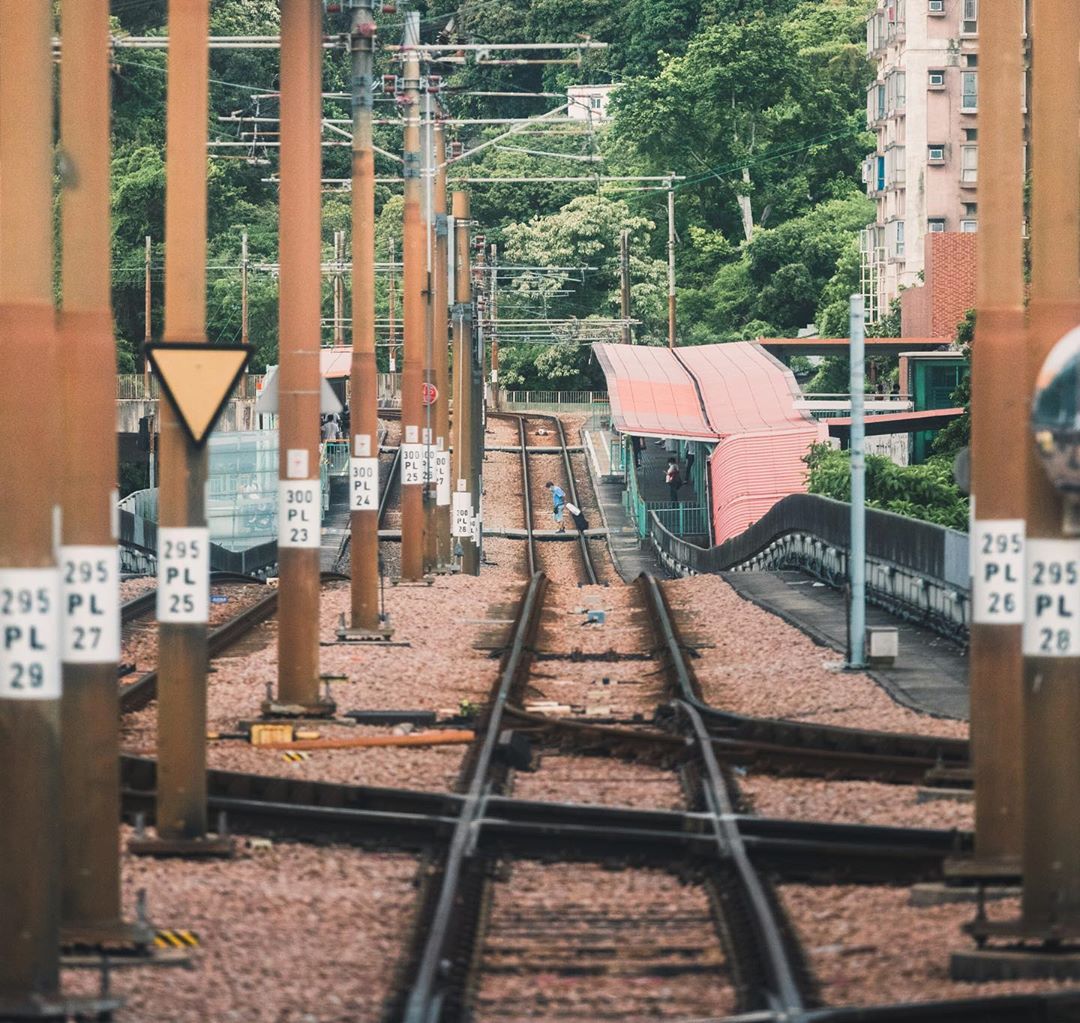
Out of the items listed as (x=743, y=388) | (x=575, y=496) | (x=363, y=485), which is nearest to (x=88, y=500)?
(x=363, y=485)

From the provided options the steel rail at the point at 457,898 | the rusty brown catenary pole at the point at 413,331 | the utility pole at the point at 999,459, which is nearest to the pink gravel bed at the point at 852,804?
the utility pole at the point at 999,459

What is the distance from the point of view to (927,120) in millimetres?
97875

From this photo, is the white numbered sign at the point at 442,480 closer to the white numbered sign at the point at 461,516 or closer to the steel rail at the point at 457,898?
the white numbered sign at the point at 461,516

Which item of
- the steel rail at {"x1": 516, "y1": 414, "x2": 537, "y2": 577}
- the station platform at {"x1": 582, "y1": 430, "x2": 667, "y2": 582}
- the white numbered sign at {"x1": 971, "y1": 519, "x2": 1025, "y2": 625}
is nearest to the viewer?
the white numbered sign at {"x1": 971, "y1": 519, "x2": 1025, "y2": 625}

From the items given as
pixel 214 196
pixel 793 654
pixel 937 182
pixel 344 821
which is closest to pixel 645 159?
pixel 214 196

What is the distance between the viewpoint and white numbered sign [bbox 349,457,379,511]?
2873 centimetres

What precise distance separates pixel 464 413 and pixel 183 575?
4363cm

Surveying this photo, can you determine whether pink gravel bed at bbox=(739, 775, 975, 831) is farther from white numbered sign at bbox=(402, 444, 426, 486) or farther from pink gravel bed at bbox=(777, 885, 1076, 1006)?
white numbered sign at bbox=(402, 444, 426, 486)

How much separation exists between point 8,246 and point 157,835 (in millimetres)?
5464

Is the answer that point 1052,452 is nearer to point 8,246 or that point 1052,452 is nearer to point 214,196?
point 8,246

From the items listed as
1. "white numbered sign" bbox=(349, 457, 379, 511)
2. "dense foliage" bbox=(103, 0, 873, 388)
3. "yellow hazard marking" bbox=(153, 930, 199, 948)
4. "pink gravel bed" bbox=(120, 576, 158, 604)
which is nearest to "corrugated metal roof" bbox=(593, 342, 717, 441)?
"pink gravel bed" bbox=(120, 576, 158, 604)

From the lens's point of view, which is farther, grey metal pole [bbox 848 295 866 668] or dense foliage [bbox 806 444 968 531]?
dense foliage [bbox 806 444 968 531]

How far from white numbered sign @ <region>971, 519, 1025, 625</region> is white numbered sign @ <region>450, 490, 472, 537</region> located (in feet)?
130

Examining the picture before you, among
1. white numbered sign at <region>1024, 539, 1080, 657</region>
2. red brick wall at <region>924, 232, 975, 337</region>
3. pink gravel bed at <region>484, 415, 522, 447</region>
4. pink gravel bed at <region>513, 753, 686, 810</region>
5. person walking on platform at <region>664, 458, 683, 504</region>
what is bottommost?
person walking on platform at <region>664, 458, 683, 504</region>
